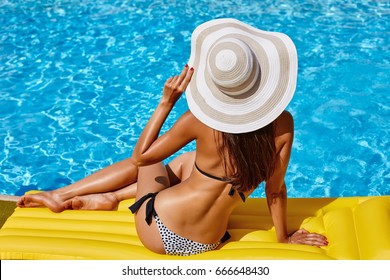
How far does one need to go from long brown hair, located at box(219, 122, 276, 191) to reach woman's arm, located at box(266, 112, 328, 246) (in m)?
0.08

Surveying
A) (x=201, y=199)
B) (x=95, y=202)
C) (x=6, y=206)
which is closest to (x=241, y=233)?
(x=201, y=199)

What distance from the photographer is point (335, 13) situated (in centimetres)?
876

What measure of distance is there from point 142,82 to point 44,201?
11.0ft

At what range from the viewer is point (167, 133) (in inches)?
130

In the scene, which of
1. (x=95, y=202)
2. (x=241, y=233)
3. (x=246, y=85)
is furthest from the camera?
(x=95, y=202)

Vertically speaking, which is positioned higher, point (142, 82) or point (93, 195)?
point (93, 195)

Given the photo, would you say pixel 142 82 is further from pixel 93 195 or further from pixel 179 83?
pixel 179 83

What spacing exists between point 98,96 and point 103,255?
3758 mm

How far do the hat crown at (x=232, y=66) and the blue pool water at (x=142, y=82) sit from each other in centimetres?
306

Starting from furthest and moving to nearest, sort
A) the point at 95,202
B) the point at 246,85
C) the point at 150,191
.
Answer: the point at 95,202
the point at 150,191
the point at 246,85

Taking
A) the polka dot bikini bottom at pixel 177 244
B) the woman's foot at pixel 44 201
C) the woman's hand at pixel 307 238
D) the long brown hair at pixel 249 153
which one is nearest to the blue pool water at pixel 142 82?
the woman's foot at pixel 44 201

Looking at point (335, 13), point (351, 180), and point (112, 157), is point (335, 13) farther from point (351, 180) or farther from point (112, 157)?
point (112, 157)

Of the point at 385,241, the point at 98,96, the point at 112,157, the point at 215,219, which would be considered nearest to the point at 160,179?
the point at 215,219

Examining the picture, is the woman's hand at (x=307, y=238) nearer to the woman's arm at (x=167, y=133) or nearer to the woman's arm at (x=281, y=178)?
the woman's arm at (x=281, y=178)
